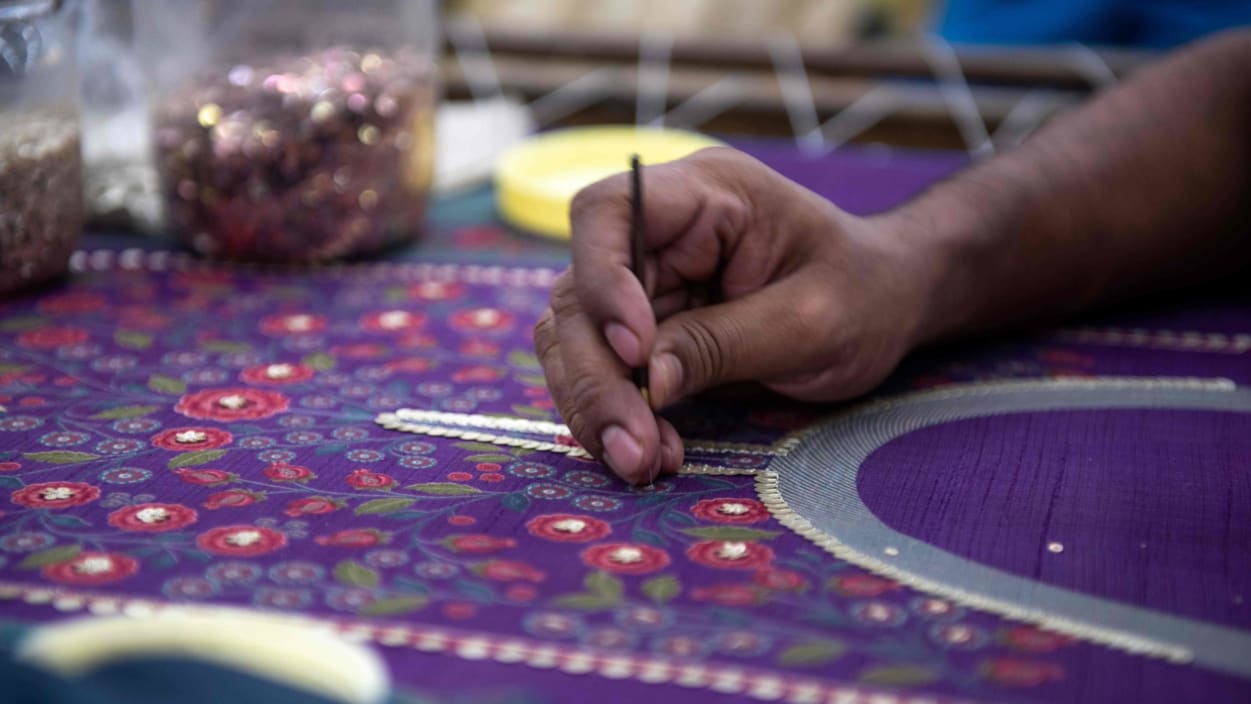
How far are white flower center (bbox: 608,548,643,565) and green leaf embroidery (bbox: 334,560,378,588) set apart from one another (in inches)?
4.0

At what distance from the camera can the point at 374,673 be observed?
0.45m

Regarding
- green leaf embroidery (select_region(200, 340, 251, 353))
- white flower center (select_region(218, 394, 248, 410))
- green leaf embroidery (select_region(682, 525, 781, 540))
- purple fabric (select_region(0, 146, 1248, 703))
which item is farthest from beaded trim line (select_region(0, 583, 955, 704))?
green leaf embroidery (select_region(200, 340, 251, 353))

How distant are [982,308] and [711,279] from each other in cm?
23

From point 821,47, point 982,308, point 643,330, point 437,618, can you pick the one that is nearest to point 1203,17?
point 821,47

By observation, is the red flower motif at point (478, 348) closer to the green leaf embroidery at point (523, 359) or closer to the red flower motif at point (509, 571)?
the green leaf embroidery at point (523, 359)

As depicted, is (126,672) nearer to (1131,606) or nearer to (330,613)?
(330,613)

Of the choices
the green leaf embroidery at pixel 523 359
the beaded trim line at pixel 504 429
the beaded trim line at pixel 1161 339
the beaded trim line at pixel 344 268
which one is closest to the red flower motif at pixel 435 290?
the beaded trim line at pixel 344 268

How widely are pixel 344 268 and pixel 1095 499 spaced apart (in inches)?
24.5

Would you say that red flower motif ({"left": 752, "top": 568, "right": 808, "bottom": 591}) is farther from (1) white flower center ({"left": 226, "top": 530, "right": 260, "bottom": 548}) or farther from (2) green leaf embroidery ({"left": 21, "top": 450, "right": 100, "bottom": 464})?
(2) green leaf embroidery ({"left": 21, "top": 450, "right": 100, "bottom": 464})

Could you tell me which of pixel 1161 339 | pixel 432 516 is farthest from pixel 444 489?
pixel 1161 339

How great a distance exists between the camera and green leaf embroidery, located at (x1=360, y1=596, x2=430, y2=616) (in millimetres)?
494

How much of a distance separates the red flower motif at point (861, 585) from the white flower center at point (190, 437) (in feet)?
1.14

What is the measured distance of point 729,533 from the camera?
1.89 ft

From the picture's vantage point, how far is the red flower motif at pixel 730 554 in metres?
0.55
